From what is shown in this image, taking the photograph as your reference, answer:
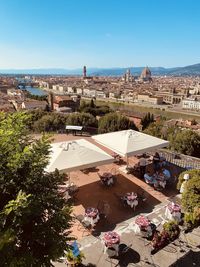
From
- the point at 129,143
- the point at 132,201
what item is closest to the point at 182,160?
the point at 129,143

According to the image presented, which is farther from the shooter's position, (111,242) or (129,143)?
(129,143)

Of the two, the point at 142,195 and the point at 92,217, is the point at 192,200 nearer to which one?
the point at 142,195

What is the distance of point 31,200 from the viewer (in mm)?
3572

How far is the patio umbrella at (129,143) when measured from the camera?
31.7 ft

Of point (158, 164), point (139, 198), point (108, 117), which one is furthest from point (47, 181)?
point (108, 117)

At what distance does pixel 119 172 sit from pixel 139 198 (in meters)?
2.57

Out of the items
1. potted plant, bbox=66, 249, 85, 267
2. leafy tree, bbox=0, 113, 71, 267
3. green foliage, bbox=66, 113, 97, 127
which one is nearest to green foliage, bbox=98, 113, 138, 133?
green foliage, bbox=66, 113, 97, 127

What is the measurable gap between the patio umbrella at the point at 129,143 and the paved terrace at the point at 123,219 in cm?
142

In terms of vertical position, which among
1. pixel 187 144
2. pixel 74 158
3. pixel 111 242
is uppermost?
pixel 74 158

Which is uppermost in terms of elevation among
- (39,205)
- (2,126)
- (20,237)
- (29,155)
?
(2,126)

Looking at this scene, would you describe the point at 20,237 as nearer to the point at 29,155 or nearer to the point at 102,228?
the point at 29,155

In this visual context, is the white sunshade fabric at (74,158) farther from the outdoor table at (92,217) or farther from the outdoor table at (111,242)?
the outdoor table at (111,242)

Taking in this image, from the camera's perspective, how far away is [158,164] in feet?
37.4

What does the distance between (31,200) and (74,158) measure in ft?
16.2
